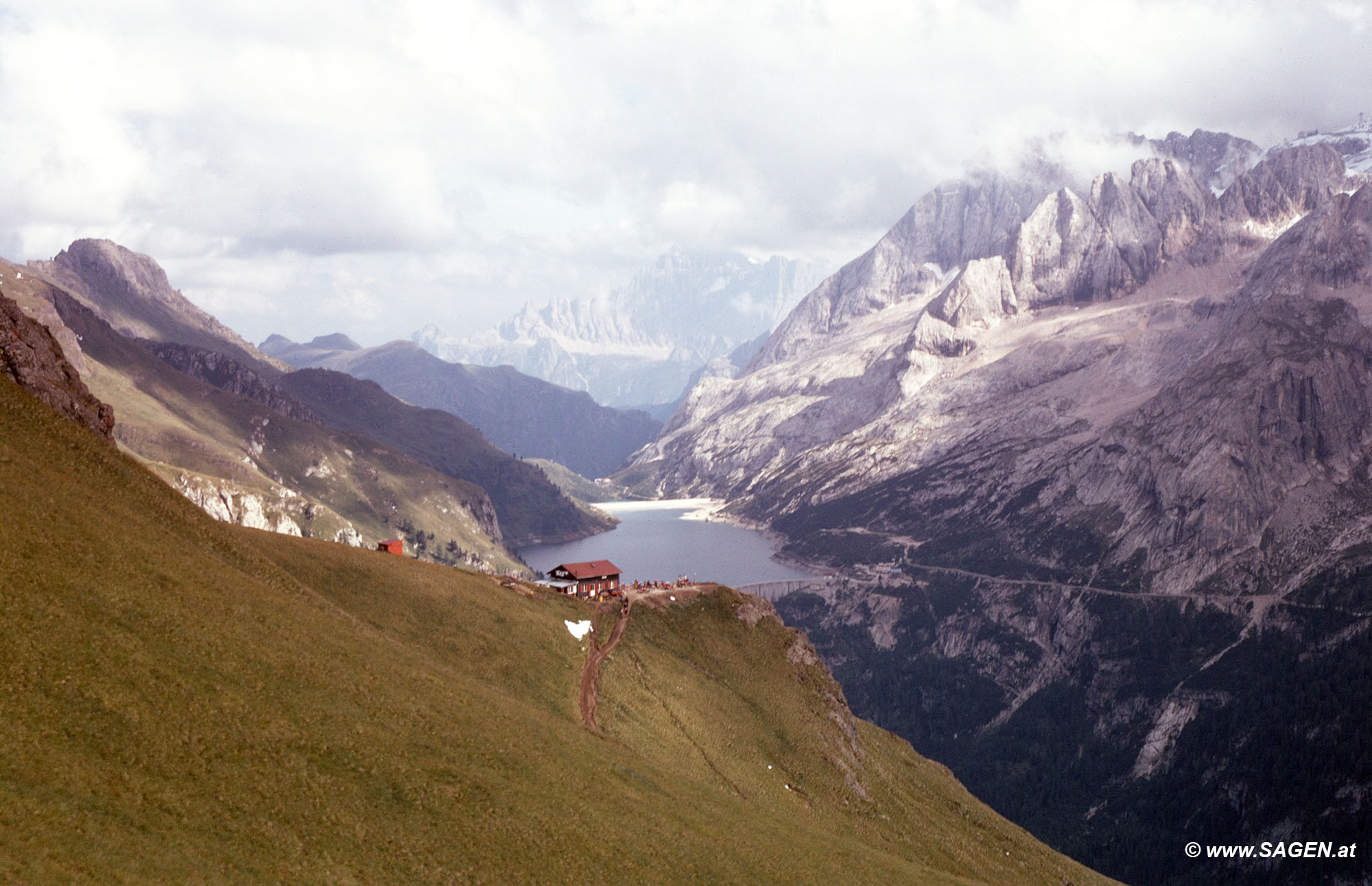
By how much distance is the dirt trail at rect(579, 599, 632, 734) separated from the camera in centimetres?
9338

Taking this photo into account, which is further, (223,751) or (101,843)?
(223,751)

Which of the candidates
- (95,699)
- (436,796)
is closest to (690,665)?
(436,796)

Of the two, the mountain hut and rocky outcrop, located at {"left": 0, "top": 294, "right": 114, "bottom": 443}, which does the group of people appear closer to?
the mountain hut

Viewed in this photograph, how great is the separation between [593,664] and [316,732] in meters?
56.2

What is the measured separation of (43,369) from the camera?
7650 centimetres

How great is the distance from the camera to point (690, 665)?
406ft

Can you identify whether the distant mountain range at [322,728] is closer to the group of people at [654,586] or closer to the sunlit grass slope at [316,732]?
the sunlit grass slope at [316,732]

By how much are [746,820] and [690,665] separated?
40468 millimetres

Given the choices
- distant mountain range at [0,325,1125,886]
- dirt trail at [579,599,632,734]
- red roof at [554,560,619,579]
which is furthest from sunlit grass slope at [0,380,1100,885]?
red roof at [554,560,619,579]

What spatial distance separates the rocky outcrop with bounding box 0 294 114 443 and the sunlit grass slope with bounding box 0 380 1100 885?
5.37 m

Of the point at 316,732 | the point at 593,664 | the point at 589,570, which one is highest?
the point at 589,570

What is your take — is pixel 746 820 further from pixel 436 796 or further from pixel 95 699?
pixel 95 699

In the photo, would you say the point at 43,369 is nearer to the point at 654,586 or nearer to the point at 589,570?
the point at 589,570

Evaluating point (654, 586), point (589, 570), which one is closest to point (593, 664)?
point (654, 586)
